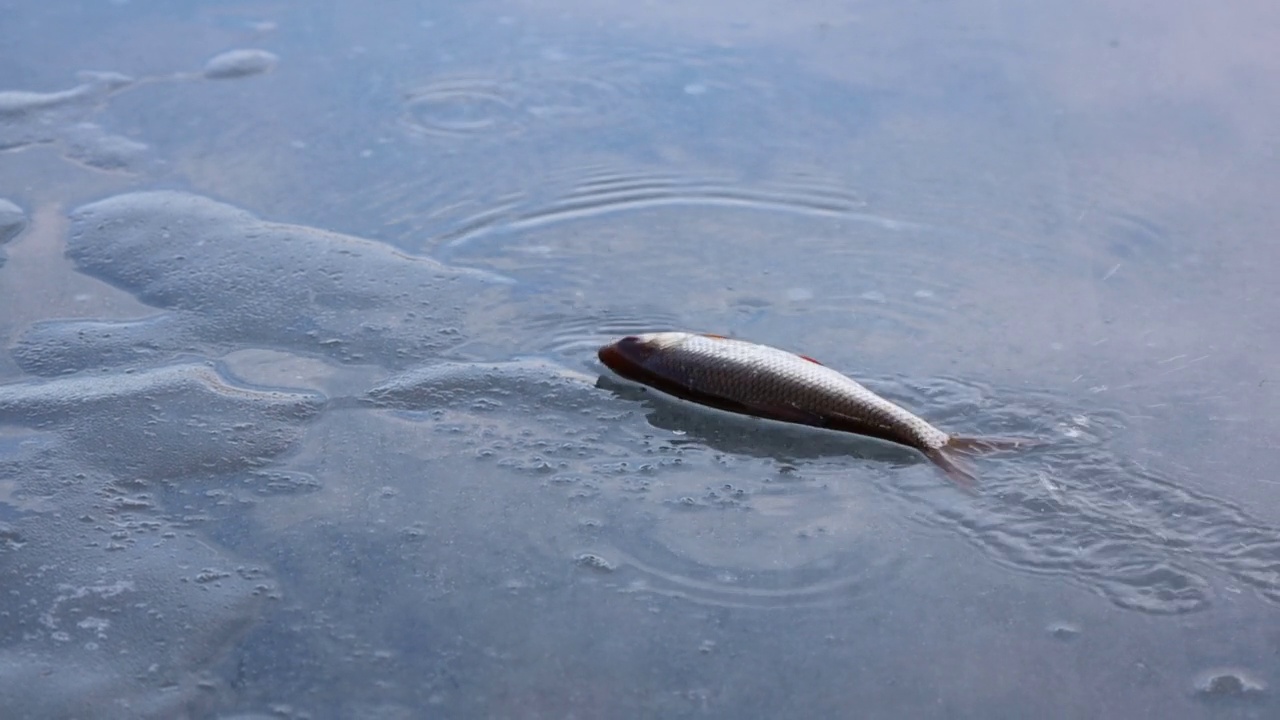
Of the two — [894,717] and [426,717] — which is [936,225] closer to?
[894,717]

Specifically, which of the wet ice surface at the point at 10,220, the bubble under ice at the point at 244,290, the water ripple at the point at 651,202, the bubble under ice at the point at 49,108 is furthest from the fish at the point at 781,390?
Answer: the bubble under ice at the point at 49,108

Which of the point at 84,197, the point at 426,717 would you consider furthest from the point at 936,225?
the point at 84,197

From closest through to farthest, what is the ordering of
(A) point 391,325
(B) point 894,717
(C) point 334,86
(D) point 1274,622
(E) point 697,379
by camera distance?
1. (B) point 894,717
2. (D) point 1274,622
3. (E) point 697,379
4. (A) point 391,325
5. (C) point 334,86

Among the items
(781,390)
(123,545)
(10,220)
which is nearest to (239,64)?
(10,220)

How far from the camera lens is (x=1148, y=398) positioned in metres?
3.88

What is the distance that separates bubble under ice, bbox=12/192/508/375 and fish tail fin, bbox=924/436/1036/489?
1.60 metres

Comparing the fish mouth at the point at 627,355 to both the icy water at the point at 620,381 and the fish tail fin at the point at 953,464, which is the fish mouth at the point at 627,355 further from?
the fish tail fin at the point at 953,464

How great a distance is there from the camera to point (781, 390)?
370 centimetres

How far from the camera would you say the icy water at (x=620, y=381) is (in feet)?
9.90

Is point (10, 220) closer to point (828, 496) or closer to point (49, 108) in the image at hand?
point (49, 108)

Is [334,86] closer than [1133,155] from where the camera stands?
No

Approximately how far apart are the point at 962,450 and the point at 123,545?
2254 millimetres

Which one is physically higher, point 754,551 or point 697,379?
point 697,379

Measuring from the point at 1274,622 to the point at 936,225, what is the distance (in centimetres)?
222
